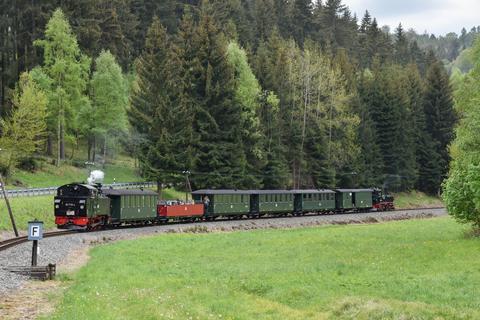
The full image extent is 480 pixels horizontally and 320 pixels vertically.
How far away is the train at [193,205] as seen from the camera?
128 feet

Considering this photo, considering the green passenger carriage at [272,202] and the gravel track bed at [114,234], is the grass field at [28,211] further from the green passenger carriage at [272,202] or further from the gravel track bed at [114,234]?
the green passenger carriage at [272,202]

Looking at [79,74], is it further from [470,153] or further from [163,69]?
[470,153]

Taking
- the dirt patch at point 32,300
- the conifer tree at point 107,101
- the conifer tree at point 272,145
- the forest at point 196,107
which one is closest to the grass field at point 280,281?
the dirt patch at point 32,300

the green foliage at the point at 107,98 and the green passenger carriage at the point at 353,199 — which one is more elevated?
the green foliage at the point at 107,98

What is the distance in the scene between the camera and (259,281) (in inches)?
765

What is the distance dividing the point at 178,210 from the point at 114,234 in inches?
434

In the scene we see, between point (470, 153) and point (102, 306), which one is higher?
point (470, 153)

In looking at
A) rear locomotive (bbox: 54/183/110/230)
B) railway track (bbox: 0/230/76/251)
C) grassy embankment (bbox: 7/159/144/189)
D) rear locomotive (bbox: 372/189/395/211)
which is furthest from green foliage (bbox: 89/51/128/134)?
rear locomotive (bbox: 372/189/395/211)

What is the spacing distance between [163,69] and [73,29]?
547 inches

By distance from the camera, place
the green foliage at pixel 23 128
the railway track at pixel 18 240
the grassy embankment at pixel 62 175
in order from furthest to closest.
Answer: the grassy embankment at pixel 62 175
the green foliage at pixel 23 128
the railway track at pixel 18 240

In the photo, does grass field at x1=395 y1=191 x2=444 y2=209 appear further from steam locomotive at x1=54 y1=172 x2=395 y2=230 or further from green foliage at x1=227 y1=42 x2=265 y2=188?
green foliage at x1=227 y1=42 x2=265 y2=188

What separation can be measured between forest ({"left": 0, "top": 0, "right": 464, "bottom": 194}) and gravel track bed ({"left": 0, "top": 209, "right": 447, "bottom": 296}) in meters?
12.1

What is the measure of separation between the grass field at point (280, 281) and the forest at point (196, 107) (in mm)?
28492

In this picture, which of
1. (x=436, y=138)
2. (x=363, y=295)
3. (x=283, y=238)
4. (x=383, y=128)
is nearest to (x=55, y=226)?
(x=283, y=238)
